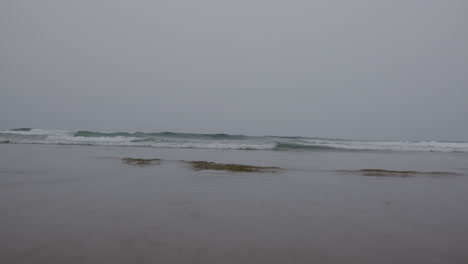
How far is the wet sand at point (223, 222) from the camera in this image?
1.70 m

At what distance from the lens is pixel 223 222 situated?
2330mm

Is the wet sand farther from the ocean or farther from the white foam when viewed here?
the white foam

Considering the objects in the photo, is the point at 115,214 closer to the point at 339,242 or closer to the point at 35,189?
the point at 35,189

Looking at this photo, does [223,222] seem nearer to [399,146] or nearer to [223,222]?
[223,222]

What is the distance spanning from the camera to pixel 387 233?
214cm

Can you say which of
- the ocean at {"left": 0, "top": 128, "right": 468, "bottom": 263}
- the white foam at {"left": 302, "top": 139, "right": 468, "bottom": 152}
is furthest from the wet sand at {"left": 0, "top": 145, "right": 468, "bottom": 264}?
the white foam at {"left": 302, "top": 139, "right": 468, "bottom": 152}

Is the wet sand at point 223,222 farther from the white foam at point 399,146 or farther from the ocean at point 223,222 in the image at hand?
the white foam at point 399,146

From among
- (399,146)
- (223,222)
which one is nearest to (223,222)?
(223,222)

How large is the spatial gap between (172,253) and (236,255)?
0.40 meters

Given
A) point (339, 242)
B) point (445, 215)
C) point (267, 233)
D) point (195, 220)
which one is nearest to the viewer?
point (339, 242)

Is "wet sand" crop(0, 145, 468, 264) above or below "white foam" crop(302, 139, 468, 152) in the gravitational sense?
below

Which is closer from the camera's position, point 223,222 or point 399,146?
point 223,222

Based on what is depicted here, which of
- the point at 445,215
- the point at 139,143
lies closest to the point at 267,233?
the point at 445,215

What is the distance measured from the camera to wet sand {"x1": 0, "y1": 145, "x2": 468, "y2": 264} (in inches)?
66.8
